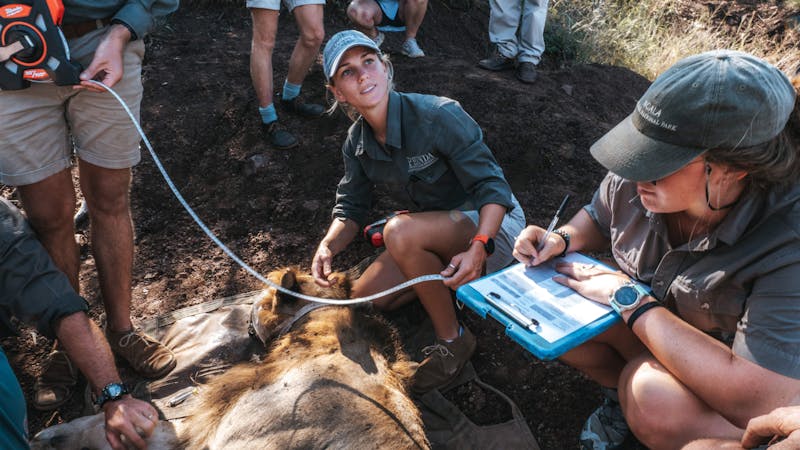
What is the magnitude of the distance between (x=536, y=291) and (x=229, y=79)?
3.33 metres

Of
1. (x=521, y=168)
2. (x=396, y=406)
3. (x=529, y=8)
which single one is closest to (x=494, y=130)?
(x=521, y=168)

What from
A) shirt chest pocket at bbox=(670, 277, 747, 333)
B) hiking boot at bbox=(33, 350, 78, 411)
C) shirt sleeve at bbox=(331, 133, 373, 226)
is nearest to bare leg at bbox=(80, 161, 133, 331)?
hiking boot at bbox=(33, 350, 78, 411)

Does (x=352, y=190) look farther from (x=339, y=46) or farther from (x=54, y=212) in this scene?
(x=54, y=212)

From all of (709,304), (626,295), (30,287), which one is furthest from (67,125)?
(709,304)

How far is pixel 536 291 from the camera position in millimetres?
2193

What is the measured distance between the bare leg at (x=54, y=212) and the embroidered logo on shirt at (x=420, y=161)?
1399mm

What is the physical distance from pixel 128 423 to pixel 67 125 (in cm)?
133

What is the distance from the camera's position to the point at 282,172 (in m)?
4.00

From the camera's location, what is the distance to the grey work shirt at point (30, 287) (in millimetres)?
2129

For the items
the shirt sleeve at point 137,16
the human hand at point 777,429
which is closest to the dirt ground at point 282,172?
the human hand at point 777,429

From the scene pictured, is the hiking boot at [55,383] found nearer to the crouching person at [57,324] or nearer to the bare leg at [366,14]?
the crouching person at [57,324]

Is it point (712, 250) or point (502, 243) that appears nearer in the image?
point (712, 250)

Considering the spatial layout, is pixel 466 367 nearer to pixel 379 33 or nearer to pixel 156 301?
pixel 156 301

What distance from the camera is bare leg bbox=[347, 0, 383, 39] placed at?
495 centimetres
